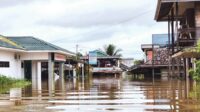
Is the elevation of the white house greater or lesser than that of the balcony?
lesser

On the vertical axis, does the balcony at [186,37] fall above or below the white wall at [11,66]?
above

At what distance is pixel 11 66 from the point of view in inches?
1559

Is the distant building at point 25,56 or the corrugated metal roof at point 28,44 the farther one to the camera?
the corrugated metal roof at point 28,44

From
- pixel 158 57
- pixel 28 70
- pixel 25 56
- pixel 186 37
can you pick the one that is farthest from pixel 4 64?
pixel 158 57

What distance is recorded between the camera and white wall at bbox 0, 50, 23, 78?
38125 mm

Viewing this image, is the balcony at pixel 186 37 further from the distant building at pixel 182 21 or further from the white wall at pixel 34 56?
the white wall at pixel 34 56

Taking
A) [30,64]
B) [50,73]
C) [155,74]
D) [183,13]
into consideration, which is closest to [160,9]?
[183,13]

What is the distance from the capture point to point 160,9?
35531mm

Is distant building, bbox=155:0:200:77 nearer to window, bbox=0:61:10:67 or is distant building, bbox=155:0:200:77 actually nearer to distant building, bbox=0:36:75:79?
distant building, bbox=0:36:75:79

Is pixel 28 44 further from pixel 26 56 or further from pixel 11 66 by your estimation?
pixel 11 66

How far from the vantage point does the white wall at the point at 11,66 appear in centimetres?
3812

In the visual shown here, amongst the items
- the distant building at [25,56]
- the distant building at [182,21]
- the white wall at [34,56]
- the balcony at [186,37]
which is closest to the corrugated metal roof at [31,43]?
the distant building at [25,56]

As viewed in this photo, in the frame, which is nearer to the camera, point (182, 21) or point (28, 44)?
point (182, 21)

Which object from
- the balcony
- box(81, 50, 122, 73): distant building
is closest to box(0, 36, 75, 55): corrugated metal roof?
the balcony
